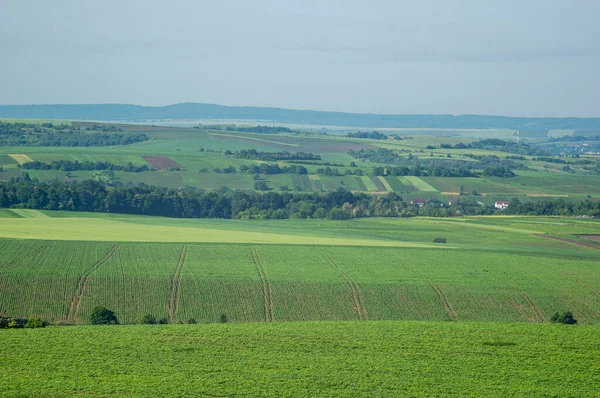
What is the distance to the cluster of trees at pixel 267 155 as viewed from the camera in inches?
5468

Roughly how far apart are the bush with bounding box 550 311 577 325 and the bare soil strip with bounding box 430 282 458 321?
4.76 m

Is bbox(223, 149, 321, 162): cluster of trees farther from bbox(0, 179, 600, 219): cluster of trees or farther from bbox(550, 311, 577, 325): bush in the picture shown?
bbox(550, 311, 577, 325): bush

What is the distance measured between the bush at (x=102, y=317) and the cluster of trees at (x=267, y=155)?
322 feet

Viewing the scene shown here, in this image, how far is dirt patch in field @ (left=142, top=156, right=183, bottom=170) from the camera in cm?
12056

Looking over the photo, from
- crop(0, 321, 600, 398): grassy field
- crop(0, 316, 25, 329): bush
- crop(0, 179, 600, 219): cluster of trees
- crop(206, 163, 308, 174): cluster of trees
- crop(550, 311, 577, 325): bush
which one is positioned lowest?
crop(0, 179, 600, 219): cluster of trees

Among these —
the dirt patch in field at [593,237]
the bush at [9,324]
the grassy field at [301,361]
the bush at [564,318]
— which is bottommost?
the dirt patch in field at [593,237]

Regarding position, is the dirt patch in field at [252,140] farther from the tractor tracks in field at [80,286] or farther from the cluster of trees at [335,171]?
the tractor tracks in field at [80,286]

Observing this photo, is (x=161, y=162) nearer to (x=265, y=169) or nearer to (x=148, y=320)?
(x=265, y=169)

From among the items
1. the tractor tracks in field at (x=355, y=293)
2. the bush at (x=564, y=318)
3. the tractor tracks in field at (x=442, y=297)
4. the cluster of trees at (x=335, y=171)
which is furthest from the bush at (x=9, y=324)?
the cluster of trees at (x=335, y=171)

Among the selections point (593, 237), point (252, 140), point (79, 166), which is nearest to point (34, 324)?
point (593, 237)

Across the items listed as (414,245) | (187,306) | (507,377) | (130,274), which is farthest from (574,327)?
(414,245)

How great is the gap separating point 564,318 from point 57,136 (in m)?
127

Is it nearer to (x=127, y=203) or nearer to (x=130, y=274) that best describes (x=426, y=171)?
(x=127, y=203)

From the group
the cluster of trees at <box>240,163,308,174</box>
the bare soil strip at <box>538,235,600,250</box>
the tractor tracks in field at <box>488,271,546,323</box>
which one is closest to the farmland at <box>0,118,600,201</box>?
the cluster of trees at <box>240,163,308,174</box>
